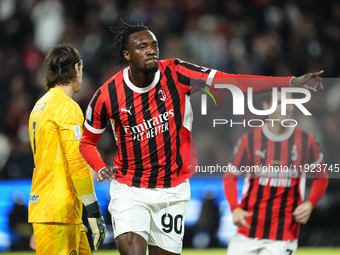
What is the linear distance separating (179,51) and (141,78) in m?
4.56

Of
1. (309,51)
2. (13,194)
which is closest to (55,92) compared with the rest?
(13,194)

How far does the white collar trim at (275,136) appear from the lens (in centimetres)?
397

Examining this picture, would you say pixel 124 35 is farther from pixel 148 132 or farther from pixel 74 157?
pixel 74 157

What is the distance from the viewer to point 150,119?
11.5ft

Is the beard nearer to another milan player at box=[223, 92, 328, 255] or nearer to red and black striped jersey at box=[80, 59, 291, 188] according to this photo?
red and black striped jersey at box=[80, 59, 291, 188]

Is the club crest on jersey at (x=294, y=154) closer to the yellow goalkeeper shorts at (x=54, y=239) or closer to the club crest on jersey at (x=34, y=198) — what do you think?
the yellow goalkeeper shorts at (x=54, y=239)

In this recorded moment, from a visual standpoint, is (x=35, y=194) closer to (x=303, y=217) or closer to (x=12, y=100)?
(x=303, y=217)

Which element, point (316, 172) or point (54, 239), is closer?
point (54, 239)

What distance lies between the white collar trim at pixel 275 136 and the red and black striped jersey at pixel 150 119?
57 cm

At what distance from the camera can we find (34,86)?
7.82 metres

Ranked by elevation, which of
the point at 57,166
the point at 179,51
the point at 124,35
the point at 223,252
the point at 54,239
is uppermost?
the point at 179,51

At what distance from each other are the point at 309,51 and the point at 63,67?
5.56m

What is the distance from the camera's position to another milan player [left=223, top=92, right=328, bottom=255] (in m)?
3.87

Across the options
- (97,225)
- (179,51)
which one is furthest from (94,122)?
(179,51)
